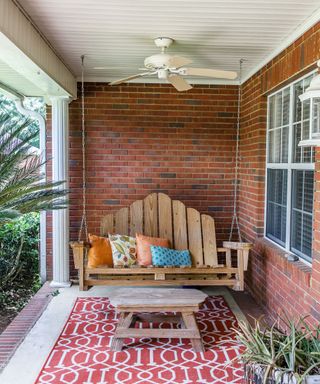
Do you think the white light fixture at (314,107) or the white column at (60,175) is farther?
the white column at (60,175)

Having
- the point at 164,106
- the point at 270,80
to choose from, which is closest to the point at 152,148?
the point at 164,106

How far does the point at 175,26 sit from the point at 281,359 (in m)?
2.53

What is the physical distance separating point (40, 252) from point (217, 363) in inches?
133

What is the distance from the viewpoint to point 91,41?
3824 mm

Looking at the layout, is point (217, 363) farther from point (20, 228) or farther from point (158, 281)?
point (20, 228)

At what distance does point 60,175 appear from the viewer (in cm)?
519

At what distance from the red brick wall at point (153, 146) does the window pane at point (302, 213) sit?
1730 mm

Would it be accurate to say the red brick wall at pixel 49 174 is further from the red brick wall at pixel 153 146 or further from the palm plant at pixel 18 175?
the palm plant at pixel 18 175

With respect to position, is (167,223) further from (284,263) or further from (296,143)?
(296,143)

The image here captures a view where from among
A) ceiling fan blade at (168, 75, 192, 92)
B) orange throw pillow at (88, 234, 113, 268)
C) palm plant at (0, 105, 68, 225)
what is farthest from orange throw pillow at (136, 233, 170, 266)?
ceiling fan blade at (168, 75, 192, 92)

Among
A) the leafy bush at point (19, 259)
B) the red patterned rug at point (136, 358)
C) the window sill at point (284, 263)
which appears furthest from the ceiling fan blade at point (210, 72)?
the leafy bush at point (19, 259)

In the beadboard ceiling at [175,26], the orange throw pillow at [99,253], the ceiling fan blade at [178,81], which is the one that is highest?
the beadboard ceiling at [175,26]

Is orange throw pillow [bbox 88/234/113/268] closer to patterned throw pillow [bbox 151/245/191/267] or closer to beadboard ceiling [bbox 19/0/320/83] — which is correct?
patterned throw pillow [bbox 151/245/191/267]

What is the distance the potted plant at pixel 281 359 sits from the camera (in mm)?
2222
